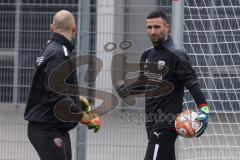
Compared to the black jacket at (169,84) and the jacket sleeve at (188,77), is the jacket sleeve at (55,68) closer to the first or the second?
the black jacket at (169,84)

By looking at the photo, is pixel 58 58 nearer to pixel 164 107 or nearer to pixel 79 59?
pixel 164 107

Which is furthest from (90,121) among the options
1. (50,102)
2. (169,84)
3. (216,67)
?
(216,67)

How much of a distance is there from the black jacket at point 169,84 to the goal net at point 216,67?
1.47 m

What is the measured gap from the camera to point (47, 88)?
22.6ft

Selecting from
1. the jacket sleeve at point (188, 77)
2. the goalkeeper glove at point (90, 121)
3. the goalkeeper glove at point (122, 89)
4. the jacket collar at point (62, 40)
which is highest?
the jacket collar at point (62, 40)

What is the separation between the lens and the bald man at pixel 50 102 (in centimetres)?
685

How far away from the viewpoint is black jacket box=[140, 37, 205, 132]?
7.50 m

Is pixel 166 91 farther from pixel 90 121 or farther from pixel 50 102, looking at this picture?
pixel 50 102

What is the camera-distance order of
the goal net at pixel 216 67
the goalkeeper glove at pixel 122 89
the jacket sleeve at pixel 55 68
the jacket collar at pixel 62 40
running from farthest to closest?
the goal net at pixel 216 67, the goalkeeper glove at pixel 122 89, the jacket collar at pixel 62 40, the jacket sleeve at pixel 55 68

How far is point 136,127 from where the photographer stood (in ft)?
30.9

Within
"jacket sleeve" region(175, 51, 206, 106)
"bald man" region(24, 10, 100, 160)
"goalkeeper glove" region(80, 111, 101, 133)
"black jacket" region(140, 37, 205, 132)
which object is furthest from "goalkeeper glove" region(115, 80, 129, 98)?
"bald man" region(24, 10, 100, 160)

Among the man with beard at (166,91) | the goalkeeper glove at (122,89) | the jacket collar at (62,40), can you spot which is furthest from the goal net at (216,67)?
the jacket collar at (62,40)

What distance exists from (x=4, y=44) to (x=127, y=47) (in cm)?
165

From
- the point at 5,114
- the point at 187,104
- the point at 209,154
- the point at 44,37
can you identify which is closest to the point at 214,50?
the point at 187,104
